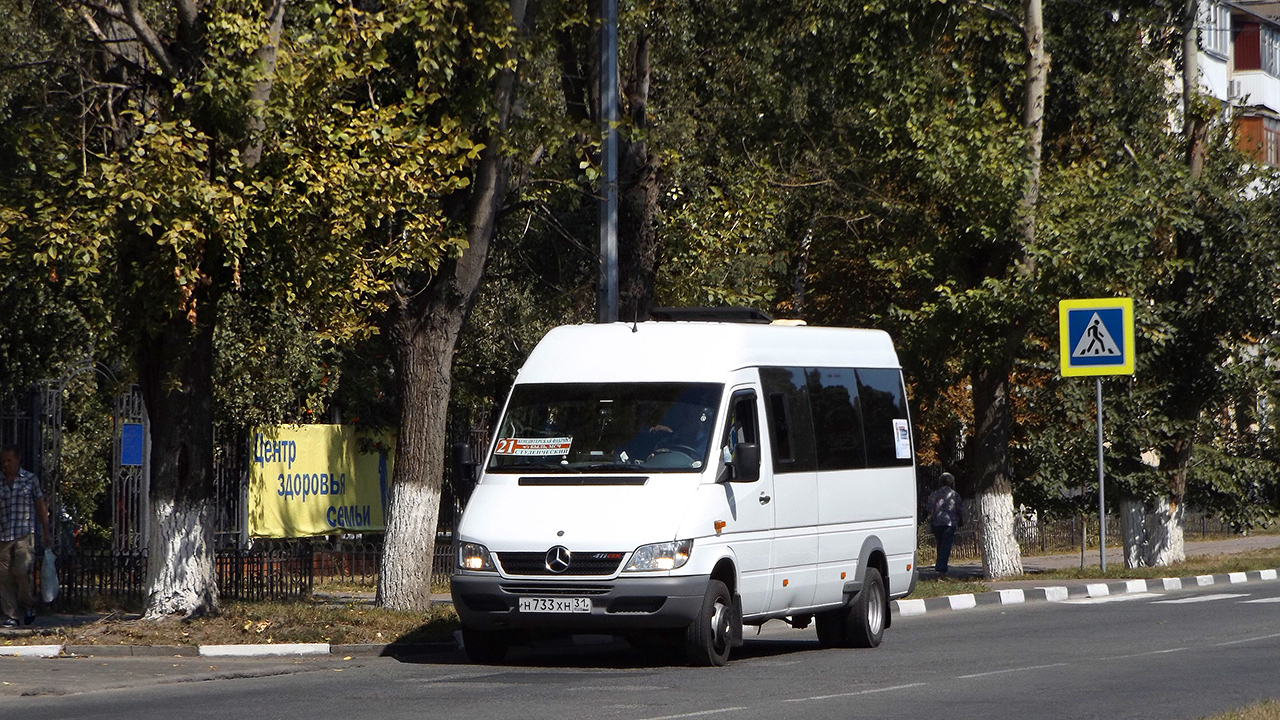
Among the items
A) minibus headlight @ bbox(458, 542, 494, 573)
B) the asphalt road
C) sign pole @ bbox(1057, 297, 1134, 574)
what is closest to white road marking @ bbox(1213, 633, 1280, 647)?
the asphalt road

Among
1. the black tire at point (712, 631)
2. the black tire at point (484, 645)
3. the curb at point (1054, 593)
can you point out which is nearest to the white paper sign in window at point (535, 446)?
the black tire at point (484, 645)

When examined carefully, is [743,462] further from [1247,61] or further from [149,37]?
[1247,61]

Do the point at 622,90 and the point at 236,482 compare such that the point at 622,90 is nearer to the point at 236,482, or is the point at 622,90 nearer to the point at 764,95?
the point at 764,95

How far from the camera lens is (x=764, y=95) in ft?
82.2

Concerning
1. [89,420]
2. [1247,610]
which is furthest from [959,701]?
[89,420]

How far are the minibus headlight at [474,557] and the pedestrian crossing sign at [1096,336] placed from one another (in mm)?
11525

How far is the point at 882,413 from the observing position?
16.5 metres

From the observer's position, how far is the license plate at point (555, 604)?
12805 millimetres

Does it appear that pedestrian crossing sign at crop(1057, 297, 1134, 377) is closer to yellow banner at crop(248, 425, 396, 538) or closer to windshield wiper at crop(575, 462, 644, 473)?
yellow banner at crop(248, 425, 396, 538)

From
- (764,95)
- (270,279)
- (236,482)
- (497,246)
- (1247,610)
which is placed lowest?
(1247,610)

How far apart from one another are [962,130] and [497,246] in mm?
7573

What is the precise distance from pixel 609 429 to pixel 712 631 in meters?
1.74

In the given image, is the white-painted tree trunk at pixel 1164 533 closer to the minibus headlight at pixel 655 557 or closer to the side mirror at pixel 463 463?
the side mirror at pixel 463 463

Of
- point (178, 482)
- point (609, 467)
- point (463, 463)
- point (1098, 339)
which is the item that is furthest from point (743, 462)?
point (1098, 339)
